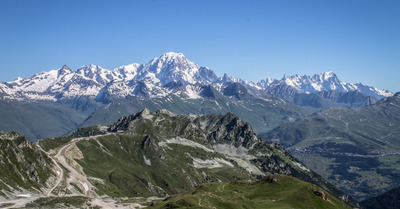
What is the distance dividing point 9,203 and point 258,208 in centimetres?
12325

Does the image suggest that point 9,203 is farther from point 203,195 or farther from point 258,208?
point 258,208

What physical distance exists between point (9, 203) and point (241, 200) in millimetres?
115579

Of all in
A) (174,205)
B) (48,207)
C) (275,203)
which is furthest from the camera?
(48,207)

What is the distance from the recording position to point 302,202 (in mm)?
189875

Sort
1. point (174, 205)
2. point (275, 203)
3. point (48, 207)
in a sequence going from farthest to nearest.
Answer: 1. point (48, 207)
2. point (275, 203)
3. point (174, 205)

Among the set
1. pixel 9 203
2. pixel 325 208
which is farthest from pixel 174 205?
pixel 9 203

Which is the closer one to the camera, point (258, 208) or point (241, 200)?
point (258, 208)

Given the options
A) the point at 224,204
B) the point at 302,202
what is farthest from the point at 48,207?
the point at 302,202

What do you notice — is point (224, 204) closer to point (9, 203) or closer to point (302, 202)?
point (302, 202)

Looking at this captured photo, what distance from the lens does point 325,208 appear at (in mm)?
191875

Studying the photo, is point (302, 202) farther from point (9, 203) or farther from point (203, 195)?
point (9, 203)

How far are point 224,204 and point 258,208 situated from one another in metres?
15.3

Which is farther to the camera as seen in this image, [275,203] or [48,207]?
[48,207]

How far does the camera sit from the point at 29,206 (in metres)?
195
